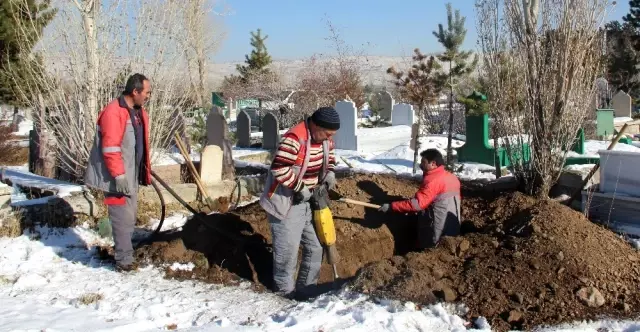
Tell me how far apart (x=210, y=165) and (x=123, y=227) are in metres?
3.37

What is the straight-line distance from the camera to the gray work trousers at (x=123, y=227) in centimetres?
543

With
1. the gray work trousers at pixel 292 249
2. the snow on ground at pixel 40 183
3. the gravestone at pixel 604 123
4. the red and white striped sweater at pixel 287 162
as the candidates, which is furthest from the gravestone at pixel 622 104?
the red and white striped sweater at pixel 287 162

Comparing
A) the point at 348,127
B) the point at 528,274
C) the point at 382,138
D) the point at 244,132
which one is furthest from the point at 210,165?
the point at 382,138

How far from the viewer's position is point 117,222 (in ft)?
17.8

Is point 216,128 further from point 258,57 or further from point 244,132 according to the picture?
point 258,57

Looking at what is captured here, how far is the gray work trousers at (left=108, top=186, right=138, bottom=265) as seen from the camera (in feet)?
17.8

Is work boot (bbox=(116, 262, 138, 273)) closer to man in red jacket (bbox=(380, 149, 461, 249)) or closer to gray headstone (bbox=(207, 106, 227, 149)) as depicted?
man in red jacket (bbox=(380, 149, 461, 249))

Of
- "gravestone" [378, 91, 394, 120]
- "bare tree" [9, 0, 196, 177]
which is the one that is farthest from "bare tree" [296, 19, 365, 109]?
"bare tree" [9, 0, 196, 177]

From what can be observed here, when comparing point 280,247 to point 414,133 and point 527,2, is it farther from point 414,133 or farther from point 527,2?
point 414,133

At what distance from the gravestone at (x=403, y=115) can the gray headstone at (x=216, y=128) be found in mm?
9514

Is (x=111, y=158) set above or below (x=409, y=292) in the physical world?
above

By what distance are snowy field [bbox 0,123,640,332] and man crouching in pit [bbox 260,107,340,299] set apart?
0.38 m

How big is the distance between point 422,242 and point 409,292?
6.93ft

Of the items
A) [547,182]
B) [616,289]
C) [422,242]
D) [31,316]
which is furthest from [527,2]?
[31,316]
